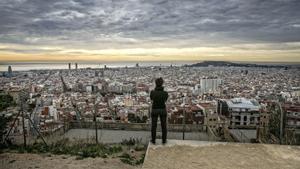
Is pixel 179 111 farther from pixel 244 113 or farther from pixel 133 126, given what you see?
pixel 244 113

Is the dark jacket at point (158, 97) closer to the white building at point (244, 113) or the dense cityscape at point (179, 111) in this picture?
the dense cityscape at point (179, 111)

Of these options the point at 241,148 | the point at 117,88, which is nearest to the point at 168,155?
Answer: the point at 241,148

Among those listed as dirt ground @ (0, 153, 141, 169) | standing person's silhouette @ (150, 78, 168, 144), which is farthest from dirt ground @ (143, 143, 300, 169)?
dirt ground @ (0, 153, 141, 169)

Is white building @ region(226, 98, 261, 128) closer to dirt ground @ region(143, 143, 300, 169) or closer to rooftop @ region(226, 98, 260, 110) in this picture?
rooftop @ region(226, 98, 260, 110)

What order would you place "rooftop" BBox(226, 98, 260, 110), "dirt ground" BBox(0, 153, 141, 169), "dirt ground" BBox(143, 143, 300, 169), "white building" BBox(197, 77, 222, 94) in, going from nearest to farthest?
"dirt ground" BBox(143, 143, 300, 169)
"dirt ground" BBox(0, 153, 141, 169)
"rooftop" BBox(226, 98, 260, 110)
"white building" BBox(197, 77, 222, 94)

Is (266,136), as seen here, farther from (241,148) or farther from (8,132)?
(8,132)
